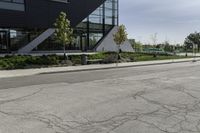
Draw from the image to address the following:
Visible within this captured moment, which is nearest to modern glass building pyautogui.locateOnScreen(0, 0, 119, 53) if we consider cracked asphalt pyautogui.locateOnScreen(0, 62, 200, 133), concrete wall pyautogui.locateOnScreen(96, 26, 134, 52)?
concrete wall pyautogui.locateOnScreen(96, 26, 134, 52)

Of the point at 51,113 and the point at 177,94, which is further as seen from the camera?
the point at 177,94

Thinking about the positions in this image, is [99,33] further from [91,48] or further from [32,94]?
[32,94]

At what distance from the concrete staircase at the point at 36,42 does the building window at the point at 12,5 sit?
4.18 meters

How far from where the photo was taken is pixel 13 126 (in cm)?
724

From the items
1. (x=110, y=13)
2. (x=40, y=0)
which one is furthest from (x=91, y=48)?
(x=40, y=0)

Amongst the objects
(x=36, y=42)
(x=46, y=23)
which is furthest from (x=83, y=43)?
(x=36, y=42)

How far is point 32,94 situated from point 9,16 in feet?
98.0

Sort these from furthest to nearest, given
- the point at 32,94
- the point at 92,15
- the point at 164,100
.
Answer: the point at 92,15 < the point at 32,94 < the point at 164,100

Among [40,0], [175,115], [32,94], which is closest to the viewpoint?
[175,115]

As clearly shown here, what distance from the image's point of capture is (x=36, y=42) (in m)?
42.0

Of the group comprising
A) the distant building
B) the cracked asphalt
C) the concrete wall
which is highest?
the distant building

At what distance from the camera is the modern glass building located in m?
39.8

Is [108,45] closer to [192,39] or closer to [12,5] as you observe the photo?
[12,5]

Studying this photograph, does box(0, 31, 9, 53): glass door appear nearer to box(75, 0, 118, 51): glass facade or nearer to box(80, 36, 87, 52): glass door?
box(75, 0, 118, 51): glass facade
